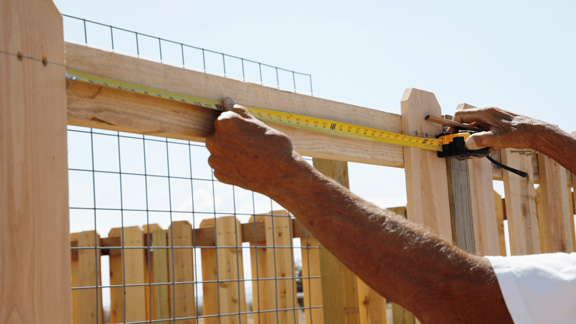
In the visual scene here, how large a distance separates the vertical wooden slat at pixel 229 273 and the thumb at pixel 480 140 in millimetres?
1830

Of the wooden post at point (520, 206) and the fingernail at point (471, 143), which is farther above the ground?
the fingernail at point (471, 143)

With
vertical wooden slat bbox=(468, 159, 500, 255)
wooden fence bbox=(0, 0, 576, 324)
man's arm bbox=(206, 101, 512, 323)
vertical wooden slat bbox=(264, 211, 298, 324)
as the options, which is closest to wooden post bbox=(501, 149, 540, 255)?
wooden fence bbox=(0, 0, 576, 324)

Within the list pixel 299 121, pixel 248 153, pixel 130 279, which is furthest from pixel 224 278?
pixel 248 153

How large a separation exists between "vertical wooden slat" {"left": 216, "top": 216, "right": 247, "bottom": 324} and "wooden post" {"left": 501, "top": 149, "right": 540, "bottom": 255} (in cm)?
159

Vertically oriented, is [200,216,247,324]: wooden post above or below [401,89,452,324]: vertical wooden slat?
below

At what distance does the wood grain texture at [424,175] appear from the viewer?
7.95ft

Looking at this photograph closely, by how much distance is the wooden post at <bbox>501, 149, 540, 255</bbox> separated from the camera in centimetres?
302

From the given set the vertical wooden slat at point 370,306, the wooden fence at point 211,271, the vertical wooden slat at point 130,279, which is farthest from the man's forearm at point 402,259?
the vertical wooden slat at point 130,279

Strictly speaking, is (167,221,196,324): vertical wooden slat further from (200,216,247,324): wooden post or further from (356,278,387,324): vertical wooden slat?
(356,278,387,324): vertical wooden slat

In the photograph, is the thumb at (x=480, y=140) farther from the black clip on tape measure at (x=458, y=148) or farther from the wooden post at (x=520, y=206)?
the wooden post at (x=520, y=206)

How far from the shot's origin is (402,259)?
1.20m

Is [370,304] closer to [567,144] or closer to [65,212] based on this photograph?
[567,144]

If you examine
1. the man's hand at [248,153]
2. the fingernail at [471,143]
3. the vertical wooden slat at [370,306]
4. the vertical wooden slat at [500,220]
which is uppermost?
the fingernail at [471,143]

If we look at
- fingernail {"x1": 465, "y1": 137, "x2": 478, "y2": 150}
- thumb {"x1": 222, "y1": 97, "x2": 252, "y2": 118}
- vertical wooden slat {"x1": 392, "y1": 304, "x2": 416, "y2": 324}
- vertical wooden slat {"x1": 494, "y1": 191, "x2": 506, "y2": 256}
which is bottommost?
vertical wooden slat {"x1": 392, "y1": 304, "x2": 416, "y2": 324}
